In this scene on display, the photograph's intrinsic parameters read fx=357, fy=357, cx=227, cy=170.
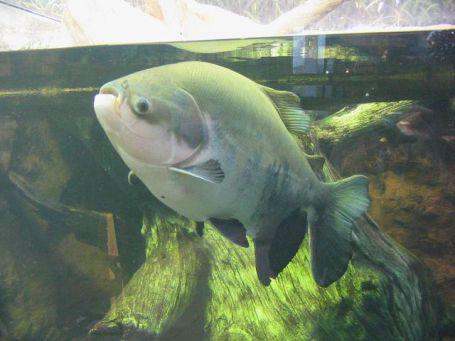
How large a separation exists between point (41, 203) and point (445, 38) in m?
5.68

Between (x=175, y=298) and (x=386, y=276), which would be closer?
(x=386, y=276)

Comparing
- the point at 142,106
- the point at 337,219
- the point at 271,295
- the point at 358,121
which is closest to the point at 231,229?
the point at 337,219

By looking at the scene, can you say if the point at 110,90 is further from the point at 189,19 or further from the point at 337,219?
the point at 189,19

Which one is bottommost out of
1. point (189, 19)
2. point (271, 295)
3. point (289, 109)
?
point (271, 295)

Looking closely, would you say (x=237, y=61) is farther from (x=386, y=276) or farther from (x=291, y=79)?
(x=386, y=276)

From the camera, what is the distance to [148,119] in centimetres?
144

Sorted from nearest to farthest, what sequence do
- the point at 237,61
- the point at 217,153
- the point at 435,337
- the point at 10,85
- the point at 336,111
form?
the point at 217,153 → the point at 435,337 → the point at 336,111 → the point at 237,61 → the point at 10,85

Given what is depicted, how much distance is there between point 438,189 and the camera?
4.49 m

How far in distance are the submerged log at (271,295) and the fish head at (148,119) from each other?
1.82 metres

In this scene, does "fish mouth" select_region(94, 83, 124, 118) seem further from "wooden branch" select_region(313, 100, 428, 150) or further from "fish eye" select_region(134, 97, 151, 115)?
"wooden branch" select_region(313, 100, 428, 150)

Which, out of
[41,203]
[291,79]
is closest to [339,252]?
[291,79]

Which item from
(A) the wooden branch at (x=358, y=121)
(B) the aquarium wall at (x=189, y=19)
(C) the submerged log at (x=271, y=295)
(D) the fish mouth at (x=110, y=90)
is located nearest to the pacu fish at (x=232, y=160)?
(D) the fish mouth at (x=110, y=90)

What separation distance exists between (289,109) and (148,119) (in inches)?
36.5

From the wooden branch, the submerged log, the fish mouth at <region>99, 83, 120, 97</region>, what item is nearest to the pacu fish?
the fish mouth at <region>99, 83, 120, 97</region>
